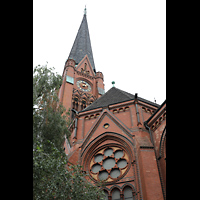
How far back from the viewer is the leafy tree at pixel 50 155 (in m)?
7.48

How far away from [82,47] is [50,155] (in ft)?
132

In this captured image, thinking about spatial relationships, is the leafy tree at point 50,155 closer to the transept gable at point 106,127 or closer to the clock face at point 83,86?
the transept gable at point 106,127

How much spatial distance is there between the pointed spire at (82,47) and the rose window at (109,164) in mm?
29372

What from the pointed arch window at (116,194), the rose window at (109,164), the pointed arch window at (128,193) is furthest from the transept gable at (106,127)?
the pointed arch window at (116,194)

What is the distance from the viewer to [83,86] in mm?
35625

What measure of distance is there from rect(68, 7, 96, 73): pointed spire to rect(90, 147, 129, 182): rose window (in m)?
29.4

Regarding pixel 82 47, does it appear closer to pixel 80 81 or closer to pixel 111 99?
pixel 80 81

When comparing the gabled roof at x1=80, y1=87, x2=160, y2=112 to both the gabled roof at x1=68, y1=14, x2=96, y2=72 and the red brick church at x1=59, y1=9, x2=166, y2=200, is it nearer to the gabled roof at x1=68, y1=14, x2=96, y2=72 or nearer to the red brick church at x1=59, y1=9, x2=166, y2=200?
the red brick church at x1=59, y1=9, x2=166, y2=200

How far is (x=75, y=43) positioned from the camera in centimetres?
4819

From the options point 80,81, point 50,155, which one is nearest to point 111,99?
point 50,155

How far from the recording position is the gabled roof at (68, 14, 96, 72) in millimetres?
43781
